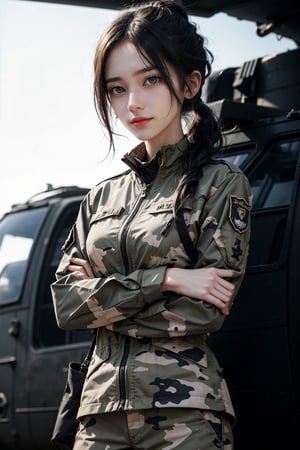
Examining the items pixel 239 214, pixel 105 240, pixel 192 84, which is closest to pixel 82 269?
pixel 105 240

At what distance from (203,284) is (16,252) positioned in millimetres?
3331

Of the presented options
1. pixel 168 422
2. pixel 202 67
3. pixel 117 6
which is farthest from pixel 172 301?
pixel 117 6

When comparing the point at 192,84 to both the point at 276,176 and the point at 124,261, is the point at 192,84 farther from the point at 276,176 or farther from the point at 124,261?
the point at 276,176

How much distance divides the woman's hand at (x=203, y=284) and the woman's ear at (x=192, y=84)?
63 cm

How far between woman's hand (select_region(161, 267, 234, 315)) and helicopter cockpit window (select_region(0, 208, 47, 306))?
9.80 feet

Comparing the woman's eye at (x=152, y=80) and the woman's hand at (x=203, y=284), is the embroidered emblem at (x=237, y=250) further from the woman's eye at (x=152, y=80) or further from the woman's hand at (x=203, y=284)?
the woman's eye at (x=152, y=80)

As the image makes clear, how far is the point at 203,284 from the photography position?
109 inches

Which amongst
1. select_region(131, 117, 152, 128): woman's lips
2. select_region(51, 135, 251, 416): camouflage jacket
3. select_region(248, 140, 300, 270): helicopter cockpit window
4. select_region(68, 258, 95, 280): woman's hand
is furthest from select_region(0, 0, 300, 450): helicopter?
select_region(131, 117, 152, 128): woman's lips

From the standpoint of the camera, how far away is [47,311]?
5.61 meters

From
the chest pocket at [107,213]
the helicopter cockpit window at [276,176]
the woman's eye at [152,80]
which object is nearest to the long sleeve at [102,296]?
the chest pocket at [107,213]

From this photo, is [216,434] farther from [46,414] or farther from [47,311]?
[47,311]

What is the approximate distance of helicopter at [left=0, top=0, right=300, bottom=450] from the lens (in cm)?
356

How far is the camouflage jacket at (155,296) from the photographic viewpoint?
2.75 m

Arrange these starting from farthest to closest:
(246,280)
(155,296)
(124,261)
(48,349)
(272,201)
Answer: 1. (48,349)
2. (272,201)
3. (246,280)
4. (124,261)
5. (155,296)
